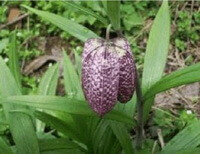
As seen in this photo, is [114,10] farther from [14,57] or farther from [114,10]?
[14,57]

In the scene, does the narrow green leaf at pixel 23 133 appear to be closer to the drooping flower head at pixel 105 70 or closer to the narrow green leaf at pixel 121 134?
the narrow green leaf at pixel 121 134

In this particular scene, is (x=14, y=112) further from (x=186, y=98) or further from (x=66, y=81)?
(x=186, y=98)

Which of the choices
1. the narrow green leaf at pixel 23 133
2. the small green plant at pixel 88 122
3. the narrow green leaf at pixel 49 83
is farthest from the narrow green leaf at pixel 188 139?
the narrow green leaf at pixel 49 83

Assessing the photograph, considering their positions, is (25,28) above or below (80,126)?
above

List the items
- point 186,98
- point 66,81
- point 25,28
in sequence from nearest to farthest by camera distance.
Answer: point 66,81, point 186,98, point 25,28

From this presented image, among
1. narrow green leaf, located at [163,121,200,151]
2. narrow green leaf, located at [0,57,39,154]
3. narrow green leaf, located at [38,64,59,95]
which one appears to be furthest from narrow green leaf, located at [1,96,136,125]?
narrow green leaf, located at [38,64,59,95]

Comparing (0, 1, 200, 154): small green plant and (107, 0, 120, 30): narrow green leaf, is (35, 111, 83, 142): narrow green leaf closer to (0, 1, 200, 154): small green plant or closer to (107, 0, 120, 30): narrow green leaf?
(0, 1, 200, 154): small green plant

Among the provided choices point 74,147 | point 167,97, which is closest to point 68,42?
point 167,97
